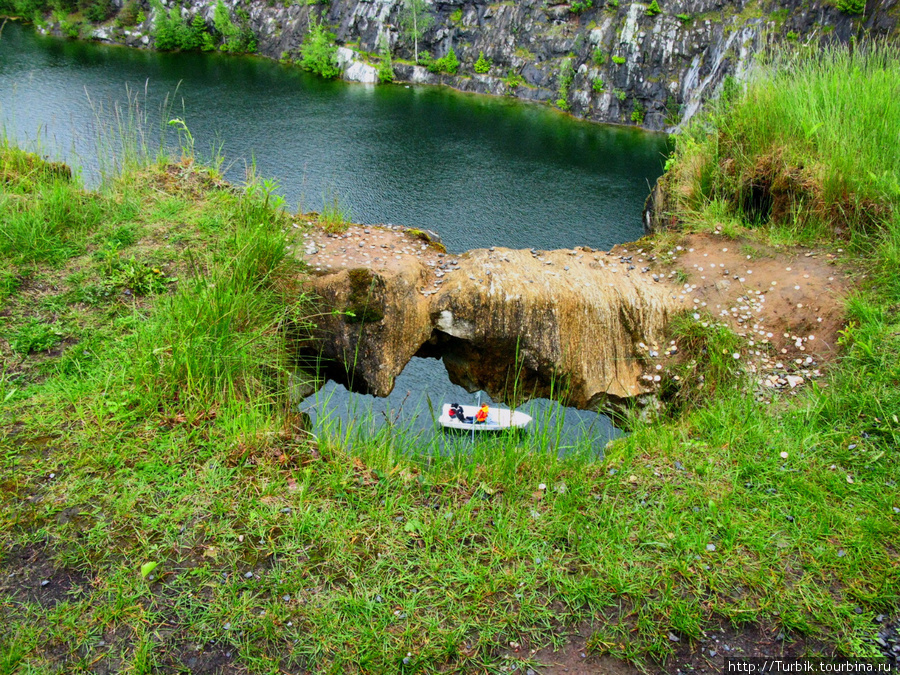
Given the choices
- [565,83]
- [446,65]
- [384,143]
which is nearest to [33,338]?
[384,143]

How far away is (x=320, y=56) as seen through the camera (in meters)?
35.1

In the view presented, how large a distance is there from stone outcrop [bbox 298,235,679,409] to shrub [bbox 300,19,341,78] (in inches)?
1181

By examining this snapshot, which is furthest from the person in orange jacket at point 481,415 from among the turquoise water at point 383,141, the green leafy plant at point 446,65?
the green leafy plant at point 446,65

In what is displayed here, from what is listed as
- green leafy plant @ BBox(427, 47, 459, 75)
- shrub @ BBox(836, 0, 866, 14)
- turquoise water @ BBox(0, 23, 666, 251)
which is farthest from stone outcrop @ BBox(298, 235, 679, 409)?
green leafy plant @ BBox(427, 47, 459, 75)

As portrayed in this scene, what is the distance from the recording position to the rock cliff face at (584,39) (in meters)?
26.6

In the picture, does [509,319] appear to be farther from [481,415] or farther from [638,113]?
[638,113]

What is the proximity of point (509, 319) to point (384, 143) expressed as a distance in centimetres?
1652

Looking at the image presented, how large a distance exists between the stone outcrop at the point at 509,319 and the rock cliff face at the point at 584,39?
63.4 feet

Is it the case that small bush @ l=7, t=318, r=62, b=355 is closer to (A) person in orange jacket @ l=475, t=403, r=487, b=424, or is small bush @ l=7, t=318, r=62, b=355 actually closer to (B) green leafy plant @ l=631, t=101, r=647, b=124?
(A) person in orange jacket @ l=475, t=403, r=487, b=424

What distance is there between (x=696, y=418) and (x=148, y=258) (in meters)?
6.66

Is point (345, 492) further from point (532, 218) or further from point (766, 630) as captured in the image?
point (532, 218)

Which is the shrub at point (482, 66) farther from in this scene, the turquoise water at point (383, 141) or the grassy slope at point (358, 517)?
the grassy slope at point (358, 517)

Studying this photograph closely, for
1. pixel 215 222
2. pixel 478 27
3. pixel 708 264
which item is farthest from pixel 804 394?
pixel 478 27

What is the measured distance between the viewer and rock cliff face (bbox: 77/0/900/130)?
26609 millimetres
